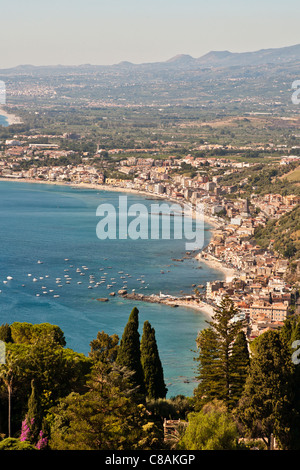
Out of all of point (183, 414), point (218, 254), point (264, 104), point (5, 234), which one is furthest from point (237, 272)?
point (264, 104)

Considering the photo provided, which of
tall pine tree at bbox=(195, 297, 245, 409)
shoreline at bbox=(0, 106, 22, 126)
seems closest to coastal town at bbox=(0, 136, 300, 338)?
tall pine tree at bbox=(195, 297, 245, 409)

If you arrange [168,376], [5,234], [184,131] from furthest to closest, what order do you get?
[184,131]
[5,234]
[168,376]

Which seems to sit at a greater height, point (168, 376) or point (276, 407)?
point (276, 407)

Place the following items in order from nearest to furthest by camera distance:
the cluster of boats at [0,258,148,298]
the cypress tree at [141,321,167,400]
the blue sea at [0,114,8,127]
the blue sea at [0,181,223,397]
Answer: the cypress tree at [141,321,167,400] < the blue sea at [0,181,223,397] < the cluster of boats at [0,258,148,298] < the blue sea at [0,114,8,127]

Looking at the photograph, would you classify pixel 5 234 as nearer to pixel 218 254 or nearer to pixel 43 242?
pixel 43 242

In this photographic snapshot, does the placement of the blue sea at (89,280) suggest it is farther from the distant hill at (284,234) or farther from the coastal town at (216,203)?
the distant hill at (284,234)

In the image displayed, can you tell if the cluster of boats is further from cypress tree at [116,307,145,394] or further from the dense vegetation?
the dense vegetation

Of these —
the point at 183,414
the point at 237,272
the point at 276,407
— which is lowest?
the point at 237,272
